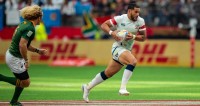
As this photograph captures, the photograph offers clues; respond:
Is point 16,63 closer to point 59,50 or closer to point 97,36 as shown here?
point 59,50

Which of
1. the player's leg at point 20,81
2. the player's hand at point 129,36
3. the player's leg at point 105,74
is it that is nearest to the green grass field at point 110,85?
the player's leg at point 105,74

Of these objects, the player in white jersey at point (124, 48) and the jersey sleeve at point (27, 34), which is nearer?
the jersey sleeve at point (27, 34)

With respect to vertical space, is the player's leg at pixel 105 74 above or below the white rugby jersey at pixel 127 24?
below

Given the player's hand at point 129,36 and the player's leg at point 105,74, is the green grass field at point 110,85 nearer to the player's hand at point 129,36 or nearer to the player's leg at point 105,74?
the player's leg at point 105,74

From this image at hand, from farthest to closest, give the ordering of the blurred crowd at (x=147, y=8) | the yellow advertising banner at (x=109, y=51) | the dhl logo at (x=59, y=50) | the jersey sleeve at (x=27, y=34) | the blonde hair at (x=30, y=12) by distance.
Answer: the dhl logo at (x=59, y=50) < the yellow advertising banner at (x=109, y=51) < the blurred crowd at (x=147, y=8) < the blonde hair at (x=30, y=12) < the jersey sleeve at (x=27, y=34)

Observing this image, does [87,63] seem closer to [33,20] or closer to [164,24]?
[164,24]

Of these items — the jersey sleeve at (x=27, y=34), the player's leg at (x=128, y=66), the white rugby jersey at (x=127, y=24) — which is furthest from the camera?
the white rugby jersey at (x=127, y=24)

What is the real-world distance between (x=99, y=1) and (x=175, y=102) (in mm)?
19438

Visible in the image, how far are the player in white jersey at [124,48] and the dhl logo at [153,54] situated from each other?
55.3 feet

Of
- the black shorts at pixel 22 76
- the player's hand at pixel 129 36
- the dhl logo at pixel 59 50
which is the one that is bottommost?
the dhl logo at pixel 59 50

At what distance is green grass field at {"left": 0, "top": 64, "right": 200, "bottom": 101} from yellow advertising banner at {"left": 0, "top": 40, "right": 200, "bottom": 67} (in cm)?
139

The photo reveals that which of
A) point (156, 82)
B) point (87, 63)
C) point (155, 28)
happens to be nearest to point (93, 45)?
point (87, 63)

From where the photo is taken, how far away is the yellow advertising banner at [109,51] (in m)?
33.8

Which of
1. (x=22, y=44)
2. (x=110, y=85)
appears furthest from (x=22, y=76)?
(x=110, y=85)
